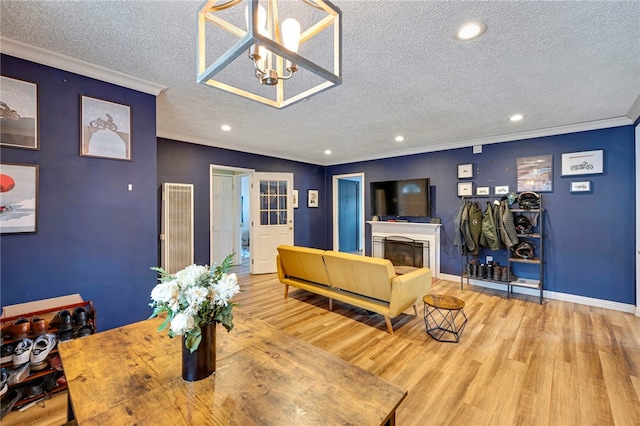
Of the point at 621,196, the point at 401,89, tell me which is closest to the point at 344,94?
the point at 401,89

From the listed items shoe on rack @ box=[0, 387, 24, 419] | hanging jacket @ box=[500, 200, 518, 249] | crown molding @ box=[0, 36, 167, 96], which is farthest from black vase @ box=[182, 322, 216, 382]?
hanging jacket @ box=[500, 200, 518, 249]

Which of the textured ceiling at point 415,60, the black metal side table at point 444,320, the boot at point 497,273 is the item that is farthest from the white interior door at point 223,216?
the boot at point 497,273

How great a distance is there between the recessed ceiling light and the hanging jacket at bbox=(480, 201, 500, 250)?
3185 millimetres

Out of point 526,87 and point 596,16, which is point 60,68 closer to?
point 596,16

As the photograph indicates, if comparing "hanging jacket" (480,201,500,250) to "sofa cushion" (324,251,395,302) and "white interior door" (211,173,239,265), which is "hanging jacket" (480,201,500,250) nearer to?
"sofa cushion" (324,251,395,302)

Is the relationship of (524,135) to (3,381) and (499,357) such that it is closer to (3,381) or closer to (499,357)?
(499,357)

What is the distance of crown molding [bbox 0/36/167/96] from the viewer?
1.92 metres

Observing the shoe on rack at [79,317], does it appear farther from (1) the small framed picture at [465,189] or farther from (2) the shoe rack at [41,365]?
(1) the small framed picture at [465,189]

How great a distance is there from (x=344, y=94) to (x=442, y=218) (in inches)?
134

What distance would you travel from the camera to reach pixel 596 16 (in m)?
1.62

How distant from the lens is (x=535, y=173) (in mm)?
4145

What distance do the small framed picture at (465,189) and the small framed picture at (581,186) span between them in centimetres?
131

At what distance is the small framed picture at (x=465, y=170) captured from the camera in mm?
4758

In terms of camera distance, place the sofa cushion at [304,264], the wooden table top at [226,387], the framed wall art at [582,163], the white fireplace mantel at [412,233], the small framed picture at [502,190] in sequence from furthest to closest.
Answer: the white fireplace mantel at [412,233] < the small framed picture at [502,190] < the framed wall art at [582,163] < the sofa cushion at [304,264] < the wooden table top at [226,387]
